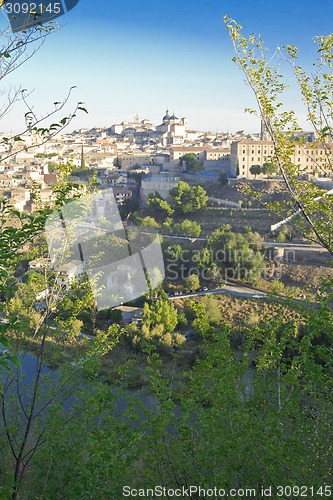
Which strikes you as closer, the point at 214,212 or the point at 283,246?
the point at 283,246

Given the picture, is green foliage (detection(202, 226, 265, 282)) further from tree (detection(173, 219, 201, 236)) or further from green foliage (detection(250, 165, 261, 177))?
green foliage (detection(250, 165, 261, 177))

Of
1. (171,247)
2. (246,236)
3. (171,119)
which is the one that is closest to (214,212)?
(246,236)

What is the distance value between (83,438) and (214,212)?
15461 millimetres

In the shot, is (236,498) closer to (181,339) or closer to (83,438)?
(83,438)

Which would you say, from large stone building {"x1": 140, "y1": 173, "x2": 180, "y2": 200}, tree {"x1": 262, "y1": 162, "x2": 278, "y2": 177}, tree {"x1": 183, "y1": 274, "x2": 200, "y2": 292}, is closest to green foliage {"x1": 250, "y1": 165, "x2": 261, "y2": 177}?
tree {"x1": 262, "y1": 162, "x2": 278, "y2": 177}

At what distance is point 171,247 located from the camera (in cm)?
1321

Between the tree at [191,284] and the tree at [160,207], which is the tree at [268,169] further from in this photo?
the tree at [191,284]

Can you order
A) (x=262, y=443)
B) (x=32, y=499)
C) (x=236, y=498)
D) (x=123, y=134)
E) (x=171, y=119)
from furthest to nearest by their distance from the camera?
(x=123, y=134) → (x=171, y=119) → (x=32, y=499) → (x=262, y=443) → (x=236, y=498)

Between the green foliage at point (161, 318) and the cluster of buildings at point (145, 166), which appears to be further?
the cluster of buildings at point (145, 166)

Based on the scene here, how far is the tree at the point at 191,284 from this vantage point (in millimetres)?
11609

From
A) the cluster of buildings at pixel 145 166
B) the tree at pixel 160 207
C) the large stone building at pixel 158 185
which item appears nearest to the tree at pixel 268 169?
the cluster of buildings at pixel 145 166

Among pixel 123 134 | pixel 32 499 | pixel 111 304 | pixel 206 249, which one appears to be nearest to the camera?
pixel 32 499

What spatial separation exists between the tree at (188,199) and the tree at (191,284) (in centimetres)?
620

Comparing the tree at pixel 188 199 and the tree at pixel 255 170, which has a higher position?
the tree at pixel 255 170
